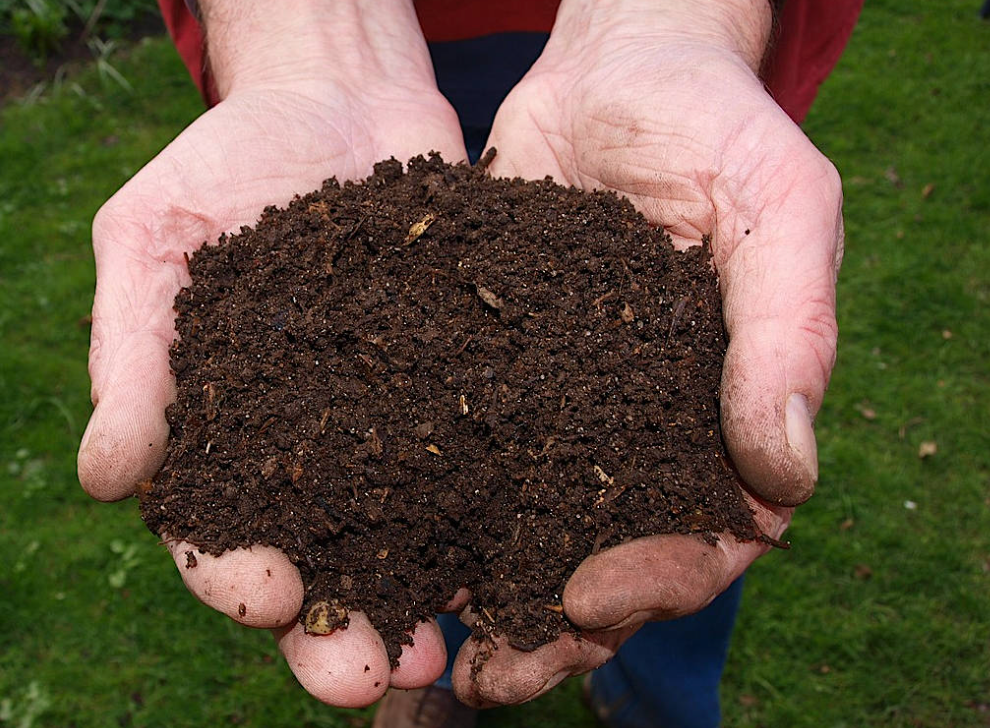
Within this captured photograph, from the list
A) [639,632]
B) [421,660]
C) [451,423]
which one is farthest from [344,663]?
[639,632]

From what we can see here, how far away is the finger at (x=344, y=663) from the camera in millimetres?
1855

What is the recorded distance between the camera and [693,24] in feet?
8.09

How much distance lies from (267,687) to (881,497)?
9.38 ft

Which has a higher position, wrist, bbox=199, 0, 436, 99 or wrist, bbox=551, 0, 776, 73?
wrist, bbox=199, 0, 436, 99

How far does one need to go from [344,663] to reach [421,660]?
0.21m

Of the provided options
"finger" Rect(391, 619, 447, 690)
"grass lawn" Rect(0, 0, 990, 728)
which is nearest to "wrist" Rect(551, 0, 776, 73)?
"finger" Rect(391, 619, 447, 690)

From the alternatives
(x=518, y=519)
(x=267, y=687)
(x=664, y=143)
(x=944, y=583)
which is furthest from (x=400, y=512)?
(x=944, y=583)

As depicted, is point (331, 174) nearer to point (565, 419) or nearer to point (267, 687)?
point (565, 419)

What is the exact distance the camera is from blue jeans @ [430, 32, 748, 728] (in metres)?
3.03

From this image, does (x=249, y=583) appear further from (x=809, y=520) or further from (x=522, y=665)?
(x=809, y=520)

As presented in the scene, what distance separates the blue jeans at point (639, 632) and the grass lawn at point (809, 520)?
397 millimetres

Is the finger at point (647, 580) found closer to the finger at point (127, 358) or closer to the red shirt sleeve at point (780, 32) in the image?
the finger at point (127, 358)

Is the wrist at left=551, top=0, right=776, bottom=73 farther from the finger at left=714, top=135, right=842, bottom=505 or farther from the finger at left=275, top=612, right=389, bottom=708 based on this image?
the finger at left=275, top=612, right=389, bottom=708

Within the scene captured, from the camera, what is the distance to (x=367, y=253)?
2148mm
